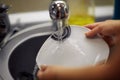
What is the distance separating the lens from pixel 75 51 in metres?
0.54

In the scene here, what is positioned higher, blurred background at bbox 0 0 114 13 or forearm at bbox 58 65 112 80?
blurred background at bbox 0 0 114 13

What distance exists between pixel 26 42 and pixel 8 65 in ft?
0.35

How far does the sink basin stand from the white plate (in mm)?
170

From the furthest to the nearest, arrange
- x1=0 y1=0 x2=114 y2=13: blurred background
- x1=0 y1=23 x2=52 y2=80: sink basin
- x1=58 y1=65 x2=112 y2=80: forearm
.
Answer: x1=0 y1=0 x2=114 y2=13: blurred background
x1=0 y1=23 x2=52 y2=80: sink basin
x1=58 y1=65 x2=112 y2=80: forearm

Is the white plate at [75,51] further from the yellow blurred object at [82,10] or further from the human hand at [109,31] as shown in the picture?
the yellow blurred object at [82,10]

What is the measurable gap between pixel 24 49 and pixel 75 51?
25 centimetres

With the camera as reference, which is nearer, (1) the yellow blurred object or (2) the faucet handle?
(2) the faucet handle

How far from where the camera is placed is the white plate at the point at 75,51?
0.52m

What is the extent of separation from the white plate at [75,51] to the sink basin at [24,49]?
17cm

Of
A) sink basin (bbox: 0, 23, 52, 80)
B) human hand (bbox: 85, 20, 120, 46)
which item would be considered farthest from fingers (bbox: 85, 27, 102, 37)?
sink basin (bbox: 0, 23, 52, 80)

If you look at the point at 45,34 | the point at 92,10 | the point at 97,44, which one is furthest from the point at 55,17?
the point at 92,10

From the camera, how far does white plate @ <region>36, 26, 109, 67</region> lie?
0.52 meters

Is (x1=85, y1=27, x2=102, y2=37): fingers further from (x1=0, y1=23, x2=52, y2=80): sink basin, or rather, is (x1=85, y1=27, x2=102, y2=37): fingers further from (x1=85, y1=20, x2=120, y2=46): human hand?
Result: (x1=0, y1=23, x2=52, y2=80): sink basin

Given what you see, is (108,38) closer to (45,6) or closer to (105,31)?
(105,31)
